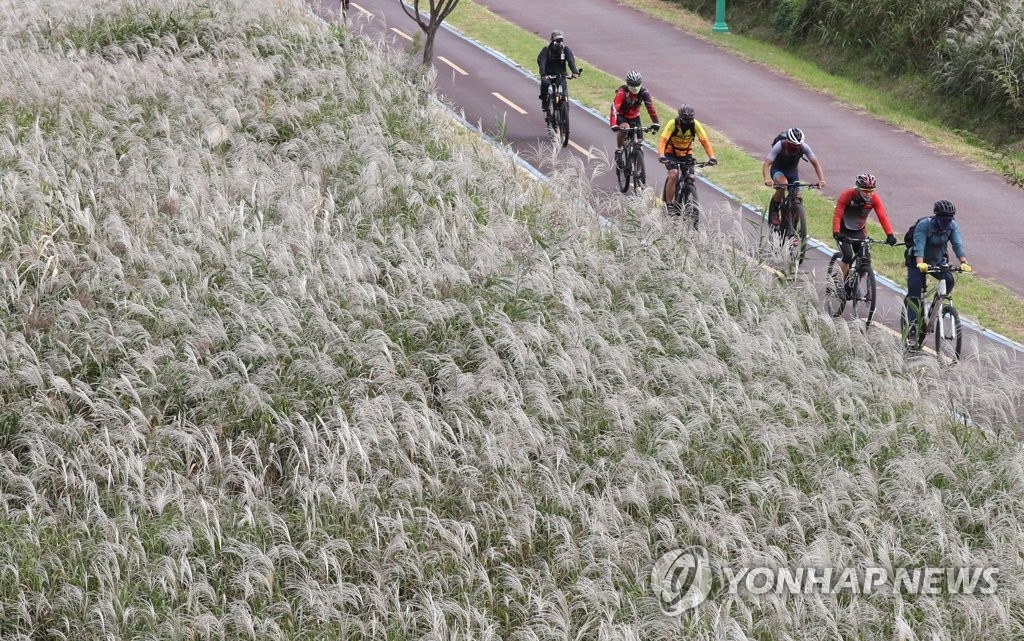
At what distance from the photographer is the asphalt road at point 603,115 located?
1933 centimetres

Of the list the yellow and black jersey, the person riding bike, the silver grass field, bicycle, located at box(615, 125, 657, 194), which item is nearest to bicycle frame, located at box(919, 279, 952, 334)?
the silver grass field

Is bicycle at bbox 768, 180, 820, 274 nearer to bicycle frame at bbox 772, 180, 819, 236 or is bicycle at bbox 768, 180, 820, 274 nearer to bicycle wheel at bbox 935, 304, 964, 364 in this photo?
bicycle frame at bbox 772, 180, 819, 236

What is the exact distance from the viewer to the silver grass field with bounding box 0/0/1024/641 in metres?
8.83

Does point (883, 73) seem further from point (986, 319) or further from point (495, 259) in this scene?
point (495, 259)

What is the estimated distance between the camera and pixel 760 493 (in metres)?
9.67

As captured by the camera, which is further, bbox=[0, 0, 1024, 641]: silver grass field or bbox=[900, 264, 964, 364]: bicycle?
bbox=[900, 264, 964, 364]: bicycle

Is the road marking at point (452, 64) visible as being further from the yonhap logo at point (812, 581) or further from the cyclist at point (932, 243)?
the yonhap logo at point (812, 581)

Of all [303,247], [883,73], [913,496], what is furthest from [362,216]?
[883,73]

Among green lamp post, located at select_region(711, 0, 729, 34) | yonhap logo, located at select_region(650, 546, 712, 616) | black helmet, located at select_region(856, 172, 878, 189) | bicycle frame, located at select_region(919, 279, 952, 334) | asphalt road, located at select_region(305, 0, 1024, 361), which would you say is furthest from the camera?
green lamp post, located at select_region(711, 0, 729, 34)

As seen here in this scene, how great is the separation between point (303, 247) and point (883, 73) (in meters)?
18.1

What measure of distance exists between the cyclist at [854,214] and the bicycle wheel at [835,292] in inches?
6.3

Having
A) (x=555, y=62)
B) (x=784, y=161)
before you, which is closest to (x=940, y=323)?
(x=784, y=161)

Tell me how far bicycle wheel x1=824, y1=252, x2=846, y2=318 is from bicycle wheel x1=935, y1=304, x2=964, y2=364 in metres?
1.25

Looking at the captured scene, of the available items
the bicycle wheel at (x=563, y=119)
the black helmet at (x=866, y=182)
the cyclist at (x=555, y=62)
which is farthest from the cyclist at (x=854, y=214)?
the cyclist at (x=555, y=62)
